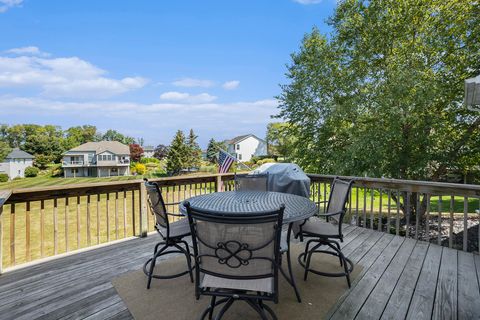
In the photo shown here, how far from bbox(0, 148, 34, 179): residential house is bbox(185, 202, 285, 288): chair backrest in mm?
47202

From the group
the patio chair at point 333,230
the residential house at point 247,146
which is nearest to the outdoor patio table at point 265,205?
the patio chair at point 333,230

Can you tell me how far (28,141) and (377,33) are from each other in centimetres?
5643

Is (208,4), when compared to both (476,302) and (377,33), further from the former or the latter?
(476,302)

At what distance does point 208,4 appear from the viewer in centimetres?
822

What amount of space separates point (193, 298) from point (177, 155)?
114ft

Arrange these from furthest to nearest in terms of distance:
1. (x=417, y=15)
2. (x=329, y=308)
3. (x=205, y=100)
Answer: (x=205, y=100)
(x=417, y=15)
(x=329, y=308)

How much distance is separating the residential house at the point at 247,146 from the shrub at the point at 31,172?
31.5 metres

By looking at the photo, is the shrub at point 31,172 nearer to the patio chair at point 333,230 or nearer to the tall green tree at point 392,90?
the tall green tree at point 392,90

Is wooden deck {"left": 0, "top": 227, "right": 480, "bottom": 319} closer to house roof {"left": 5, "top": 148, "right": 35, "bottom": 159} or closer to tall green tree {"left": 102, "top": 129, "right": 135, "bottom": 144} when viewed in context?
house roof {"left": 5, "top": 148, "right": 35, "bottom": 159}

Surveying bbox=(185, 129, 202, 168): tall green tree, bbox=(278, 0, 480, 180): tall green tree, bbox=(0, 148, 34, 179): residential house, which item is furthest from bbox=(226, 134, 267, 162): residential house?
bbox=(278, 0, 480, 180): tall green tree

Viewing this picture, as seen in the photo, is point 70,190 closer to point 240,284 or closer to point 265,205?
point 265,205

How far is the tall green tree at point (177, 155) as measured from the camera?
3584cm

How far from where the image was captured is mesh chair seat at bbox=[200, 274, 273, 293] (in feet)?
4.95

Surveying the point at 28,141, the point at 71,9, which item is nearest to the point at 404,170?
the point at 71,9
